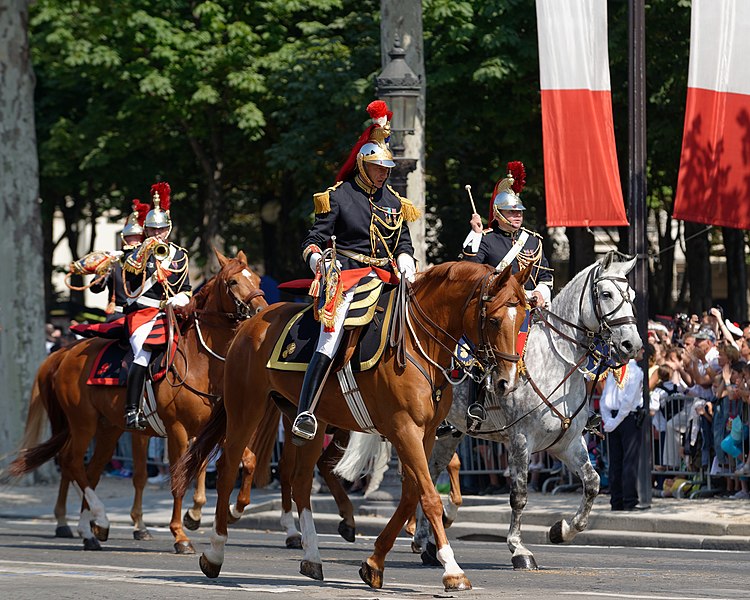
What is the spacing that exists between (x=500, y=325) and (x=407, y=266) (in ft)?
3.41

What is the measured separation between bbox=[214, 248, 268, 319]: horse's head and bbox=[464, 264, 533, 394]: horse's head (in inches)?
191

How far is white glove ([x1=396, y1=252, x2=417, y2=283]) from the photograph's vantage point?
36.6 ft

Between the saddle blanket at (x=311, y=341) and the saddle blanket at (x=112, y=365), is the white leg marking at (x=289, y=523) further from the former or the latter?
the saddle blanket at (x=311, y=341)

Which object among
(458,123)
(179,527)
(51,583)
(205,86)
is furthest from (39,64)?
(51,583)

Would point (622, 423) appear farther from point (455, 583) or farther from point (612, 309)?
point (455, 583)

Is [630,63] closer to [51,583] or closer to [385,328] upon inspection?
[385,328]

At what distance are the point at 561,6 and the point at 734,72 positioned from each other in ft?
7.03

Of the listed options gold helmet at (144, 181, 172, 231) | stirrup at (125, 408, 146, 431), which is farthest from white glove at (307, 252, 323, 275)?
stirrup at (125, 408, 146, 431)

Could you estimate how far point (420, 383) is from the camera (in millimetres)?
10727

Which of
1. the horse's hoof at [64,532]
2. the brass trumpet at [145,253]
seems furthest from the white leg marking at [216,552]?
the horse's hoof at [64,532]

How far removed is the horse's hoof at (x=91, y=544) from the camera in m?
15.1

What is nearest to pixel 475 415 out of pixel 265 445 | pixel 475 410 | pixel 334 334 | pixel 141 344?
pixel 475 410

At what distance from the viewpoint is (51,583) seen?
10930 mm

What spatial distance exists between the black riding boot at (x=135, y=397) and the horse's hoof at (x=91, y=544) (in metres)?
1.31
